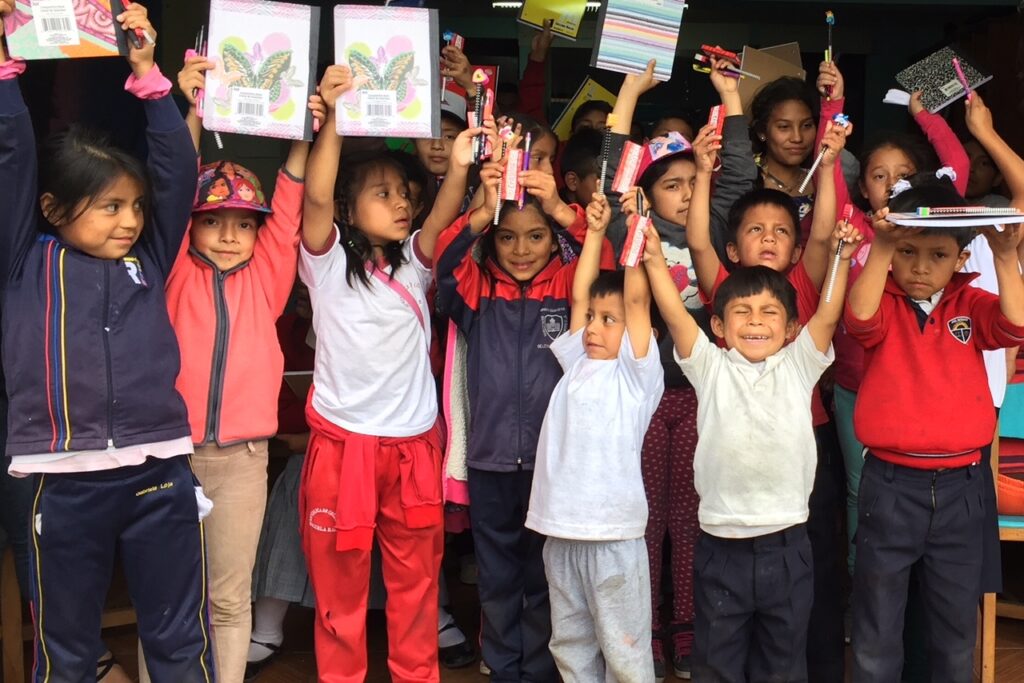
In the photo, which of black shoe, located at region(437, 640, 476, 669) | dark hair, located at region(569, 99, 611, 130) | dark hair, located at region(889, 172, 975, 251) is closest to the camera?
dark hair, located at region(889, 172, 975, 251)


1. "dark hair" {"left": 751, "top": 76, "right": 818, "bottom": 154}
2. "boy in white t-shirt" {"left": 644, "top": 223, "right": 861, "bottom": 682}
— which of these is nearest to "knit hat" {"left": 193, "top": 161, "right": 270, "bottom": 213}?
"boy in white t-shirt" {"left": 644, "top": 223, "right": 861, "bottom": 682}

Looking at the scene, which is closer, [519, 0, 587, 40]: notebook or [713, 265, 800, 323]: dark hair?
[713, 265, 800, 323]: dark hair

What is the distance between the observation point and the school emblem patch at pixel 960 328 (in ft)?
9.59

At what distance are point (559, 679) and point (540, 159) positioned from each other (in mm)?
1617

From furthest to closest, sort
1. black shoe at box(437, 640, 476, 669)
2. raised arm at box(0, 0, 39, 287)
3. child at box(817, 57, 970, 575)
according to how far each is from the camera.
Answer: black shoe at box(437, 640, 476, 669) → child at box(817, 57, 970, 575) → raised arm at box(0, 0, 39, 287)

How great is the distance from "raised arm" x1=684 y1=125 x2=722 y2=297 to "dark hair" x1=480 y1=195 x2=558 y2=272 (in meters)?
0.41

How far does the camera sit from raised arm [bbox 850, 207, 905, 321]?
2.79 metres

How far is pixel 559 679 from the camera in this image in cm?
335

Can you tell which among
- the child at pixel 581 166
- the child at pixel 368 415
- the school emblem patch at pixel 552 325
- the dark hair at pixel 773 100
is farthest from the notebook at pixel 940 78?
the child at pixel 368 415

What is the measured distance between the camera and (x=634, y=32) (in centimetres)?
323

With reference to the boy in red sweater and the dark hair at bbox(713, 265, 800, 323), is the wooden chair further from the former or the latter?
the dark hair at bbox(713, 265, 800, 323)

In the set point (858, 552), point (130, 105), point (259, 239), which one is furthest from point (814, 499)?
point (130, 105)

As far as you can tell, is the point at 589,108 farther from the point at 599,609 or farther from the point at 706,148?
the point at 599,609

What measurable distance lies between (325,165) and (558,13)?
53.4 inches
